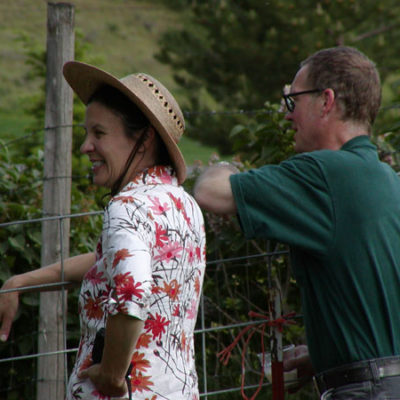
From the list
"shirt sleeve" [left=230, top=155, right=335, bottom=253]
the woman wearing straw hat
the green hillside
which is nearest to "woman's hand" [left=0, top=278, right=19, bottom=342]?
the woman wearing straw hat

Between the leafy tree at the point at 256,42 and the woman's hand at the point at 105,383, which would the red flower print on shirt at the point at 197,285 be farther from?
the leafy tree at the point at 256,42

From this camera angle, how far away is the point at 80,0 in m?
53.5

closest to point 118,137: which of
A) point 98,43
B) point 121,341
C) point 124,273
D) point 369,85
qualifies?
point 124,273

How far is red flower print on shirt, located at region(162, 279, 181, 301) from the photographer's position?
1.86m

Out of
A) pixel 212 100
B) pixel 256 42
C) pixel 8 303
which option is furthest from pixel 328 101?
pixel 212 100

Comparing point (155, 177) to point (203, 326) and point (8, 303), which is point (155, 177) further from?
point (203, 326)

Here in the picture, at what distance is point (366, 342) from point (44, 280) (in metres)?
1.10

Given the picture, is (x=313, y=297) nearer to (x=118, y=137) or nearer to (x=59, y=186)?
(x=118, y=137)

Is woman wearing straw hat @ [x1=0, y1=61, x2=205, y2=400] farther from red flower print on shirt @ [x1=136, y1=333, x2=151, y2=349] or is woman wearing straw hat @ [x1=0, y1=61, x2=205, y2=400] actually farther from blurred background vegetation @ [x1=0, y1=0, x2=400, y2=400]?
blurred background vegetation @ [x1=0, y1=0, x2=400, y2=400]

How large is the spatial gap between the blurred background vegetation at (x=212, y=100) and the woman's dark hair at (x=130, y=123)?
3.48ft

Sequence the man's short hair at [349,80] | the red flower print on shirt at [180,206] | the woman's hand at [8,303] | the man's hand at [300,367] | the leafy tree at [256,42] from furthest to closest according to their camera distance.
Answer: the leafy tree at [256,42] < the man's hand at [300,367] < the woman's hand at [8,303] < the man's short hair at [349,80] < the red flower print on shirt at [180,206]

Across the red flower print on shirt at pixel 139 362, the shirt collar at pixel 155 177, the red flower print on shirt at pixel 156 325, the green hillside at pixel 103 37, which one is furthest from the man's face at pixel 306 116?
the green hillside at pixel 103 37

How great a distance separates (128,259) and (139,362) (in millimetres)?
291

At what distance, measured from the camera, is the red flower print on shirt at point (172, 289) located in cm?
186
